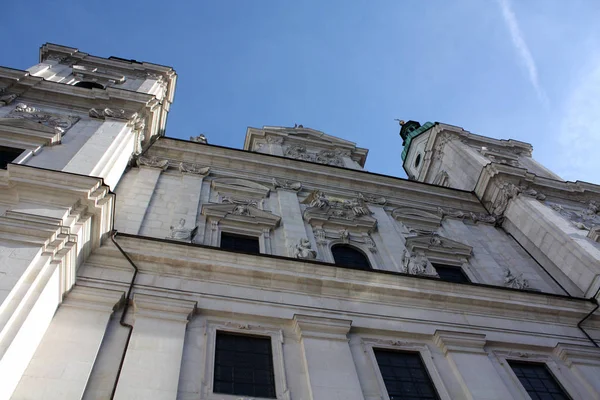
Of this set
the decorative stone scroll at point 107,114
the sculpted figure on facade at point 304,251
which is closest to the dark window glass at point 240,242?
the sculpted figure on facade at point 304,251

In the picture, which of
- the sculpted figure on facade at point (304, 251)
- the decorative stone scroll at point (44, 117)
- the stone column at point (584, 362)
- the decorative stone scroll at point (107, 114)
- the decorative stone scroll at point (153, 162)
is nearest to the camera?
A: the stone column at point (584, 362)

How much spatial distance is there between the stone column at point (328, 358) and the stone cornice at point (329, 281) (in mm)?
1268

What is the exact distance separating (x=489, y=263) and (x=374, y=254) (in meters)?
4.34

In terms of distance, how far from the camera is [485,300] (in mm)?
14234

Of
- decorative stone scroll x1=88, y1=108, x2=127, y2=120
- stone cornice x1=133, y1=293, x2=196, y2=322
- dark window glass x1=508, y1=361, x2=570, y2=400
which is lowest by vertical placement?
dark window glass x1=508, y1=361, x2=570, y2=400

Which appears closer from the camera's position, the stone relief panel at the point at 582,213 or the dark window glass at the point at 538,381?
the dark window glass at the point at 538,381

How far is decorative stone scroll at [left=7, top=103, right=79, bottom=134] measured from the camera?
1684 centimetres

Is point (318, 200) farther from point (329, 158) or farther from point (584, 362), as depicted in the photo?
point (584, 362)

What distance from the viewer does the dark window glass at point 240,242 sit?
15.6 meters

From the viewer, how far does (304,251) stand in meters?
15.1

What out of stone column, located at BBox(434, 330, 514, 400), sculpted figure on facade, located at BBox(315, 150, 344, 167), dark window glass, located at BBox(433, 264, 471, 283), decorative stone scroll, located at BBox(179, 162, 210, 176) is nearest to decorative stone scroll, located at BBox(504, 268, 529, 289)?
dark window glass, located at BBox(433, 264, 471, 283)

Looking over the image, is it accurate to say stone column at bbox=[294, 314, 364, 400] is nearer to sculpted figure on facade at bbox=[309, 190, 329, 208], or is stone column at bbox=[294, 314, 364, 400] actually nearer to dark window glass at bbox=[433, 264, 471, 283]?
dark window glass at bbox=[433, 264, 471, 283]

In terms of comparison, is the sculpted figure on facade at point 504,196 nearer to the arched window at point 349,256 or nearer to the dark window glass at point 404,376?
the arched window at point 349,256

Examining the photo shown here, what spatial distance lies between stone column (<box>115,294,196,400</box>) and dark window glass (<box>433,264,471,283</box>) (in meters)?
9.14
